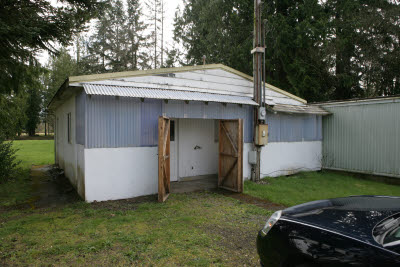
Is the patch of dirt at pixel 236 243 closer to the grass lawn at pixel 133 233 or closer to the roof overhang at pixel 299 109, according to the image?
the grass lawn at pixel 133 233

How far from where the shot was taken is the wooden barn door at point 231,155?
7109 mm

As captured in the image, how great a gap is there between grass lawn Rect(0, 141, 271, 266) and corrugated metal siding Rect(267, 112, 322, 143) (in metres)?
3.87

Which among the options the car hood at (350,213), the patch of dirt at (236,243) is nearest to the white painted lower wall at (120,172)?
the patch of dirt at (236,243)

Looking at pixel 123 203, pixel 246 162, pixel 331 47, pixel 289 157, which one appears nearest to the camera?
pixel 123 203

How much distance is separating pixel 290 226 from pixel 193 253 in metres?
1.71

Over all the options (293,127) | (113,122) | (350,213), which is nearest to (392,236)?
(350,213)

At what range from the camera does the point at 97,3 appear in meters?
7.18

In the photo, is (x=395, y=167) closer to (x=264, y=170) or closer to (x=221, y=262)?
(x=264, y=170)

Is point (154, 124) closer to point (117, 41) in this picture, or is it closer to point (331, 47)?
point (331, 47)

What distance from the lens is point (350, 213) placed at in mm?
2436

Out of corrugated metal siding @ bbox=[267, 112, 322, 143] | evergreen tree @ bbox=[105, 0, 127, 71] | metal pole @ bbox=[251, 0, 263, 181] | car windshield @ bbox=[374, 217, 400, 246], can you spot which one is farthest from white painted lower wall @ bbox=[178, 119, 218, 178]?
evergreen tree @ bbox=[105, 0, 127, 71]

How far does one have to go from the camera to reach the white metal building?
594cm

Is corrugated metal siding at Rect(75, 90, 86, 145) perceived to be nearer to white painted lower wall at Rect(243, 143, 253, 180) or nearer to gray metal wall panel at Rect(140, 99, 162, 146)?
gray metal wall panel at Rect(140, 99, 162, 146)

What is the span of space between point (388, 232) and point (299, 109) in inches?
314
